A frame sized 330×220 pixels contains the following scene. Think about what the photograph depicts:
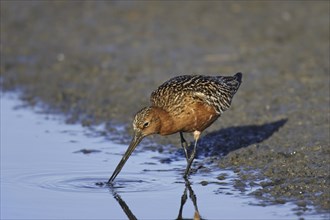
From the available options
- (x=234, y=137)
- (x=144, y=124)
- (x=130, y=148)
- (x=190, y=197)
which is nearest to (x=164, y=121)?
(x=144, y=124)

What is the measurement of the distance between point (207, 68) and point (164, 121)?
4930mm

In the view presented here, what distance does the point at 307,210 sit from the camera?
8.09 meters

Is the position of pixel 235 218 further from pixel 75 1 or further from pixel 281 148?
pixel 75 1

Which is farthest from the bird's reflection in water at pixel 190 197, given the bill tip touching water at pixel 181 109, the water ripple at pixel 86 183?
the bill tip touching water at pixel 181 109

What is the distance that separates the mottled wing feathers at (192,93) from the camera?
9562 mm

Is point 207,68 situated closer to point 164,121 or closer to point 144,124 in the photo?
point 164,121

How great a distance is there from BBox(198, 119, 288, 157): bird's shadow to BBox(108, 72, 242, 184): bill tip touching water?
0.71m

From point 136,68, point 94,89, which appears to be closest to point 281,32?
point 136,68

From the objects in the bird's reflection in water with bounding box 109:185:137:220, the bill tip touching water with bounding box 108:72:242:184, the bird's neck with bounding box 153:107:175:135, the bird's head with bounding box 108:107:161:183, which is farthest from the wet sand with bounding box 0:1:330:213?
the bird's reflection in water with bounding box 109:185:137:220

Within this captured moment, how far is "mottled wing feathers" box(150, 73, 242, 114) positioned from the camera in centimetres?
956

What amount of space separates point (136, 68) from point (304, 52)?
2.75 meters

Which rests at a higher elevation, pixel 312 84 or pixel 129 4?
pixel 129 4

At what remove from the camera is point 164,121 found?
9336 mm

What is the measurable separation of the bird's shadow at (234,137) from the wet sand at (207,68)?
0.08 feet
